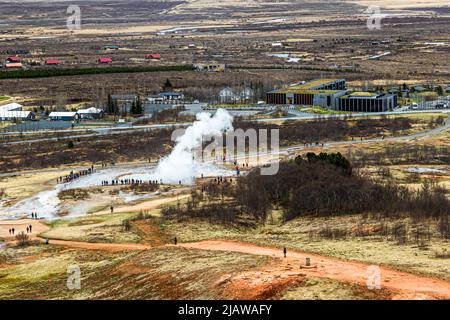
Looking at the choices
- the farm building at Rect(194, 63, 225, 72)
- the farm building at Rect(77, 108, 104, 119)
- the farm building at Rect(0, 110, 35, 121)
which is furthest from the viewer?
the farm building at Rect(194, 63, 225, 72)

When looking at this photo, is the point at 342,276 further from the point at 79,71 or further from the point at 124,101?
the point at 79,71

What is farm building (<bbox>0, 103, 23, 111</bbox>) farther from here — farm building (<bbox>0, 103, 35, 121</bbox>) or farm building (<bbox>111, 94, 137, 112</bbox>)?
farm building (<bbox>111, 94, 137, 112</bbox>)

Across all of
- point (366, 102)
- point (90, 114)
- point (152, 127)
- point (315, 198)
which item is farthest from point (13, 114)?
point (315, 198)

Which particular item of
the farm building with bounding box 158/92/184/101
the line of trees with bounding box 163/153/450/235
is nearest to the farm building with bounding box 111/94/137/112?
the farm building with bounding box 158/92/184/101

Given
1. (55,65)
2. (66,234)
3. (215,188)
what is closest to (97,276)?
(66,234)

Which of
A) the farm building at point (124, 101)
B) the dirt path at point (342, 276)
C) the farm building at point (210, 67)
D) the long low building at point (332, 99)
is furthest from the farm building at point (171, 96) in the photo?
the dirt path at point (342, 276)
